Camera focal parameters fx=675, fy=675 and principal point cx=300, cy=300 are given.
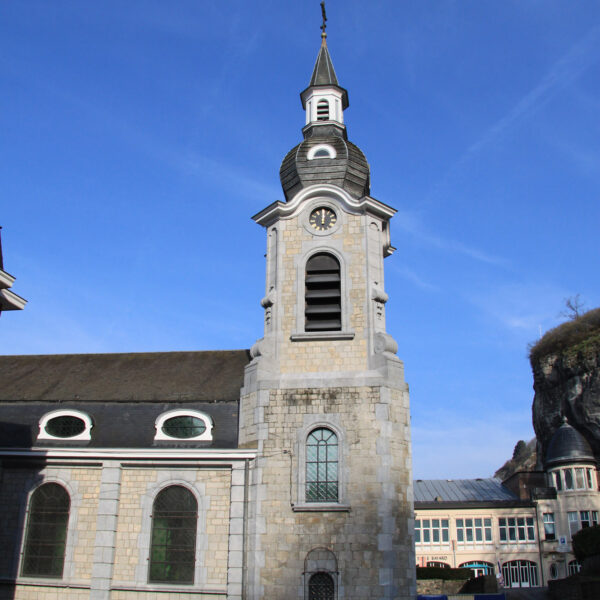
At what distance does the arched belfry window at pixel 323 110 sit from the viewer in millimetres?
24859

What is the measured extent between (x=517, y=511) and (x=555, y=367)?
566 inches

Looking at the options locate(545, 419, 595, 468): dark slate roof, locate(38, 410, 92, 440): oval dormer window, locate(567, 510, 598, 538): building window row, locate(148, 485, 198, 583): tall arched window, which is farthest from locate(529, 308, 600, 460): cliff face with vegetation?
locate(38, 410, 92, 440): oval dormer window

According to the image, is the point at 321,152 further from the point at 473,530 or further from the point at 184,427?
the point at 473,530

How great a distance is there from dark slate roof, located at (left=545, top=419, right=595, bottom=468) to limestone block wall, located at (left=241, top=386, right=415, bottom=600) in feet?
94.8

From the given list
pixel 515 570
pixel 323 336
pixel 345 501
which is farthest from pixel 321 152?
pixel 515 570

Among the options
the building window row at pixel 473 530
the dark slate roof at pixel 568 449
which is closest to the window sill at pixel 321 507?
the building window row at pixel 473 530

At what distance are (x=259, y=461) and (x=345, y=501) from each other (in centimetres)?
249

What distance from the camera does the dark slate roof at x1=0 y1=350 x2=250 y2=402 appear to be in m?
20.6

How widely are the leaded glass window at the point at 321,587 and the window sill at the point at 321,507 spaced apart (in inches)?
58.3

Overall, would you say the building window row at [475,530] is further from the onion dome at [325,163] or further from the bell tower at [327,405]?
the onion dome at [325,163]

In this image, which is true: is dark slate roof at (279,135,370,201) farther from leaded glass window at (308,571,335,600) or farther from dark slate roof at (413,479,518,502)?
dark slate roof at (413,479,518,502)

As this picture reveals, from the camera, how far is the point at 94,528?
58.4 ft

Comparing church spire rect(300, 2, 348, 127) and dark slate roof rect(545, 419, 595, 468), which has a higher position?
church spire rect(300, 2, 348, 127)

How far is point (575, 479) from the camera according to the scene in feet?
138
